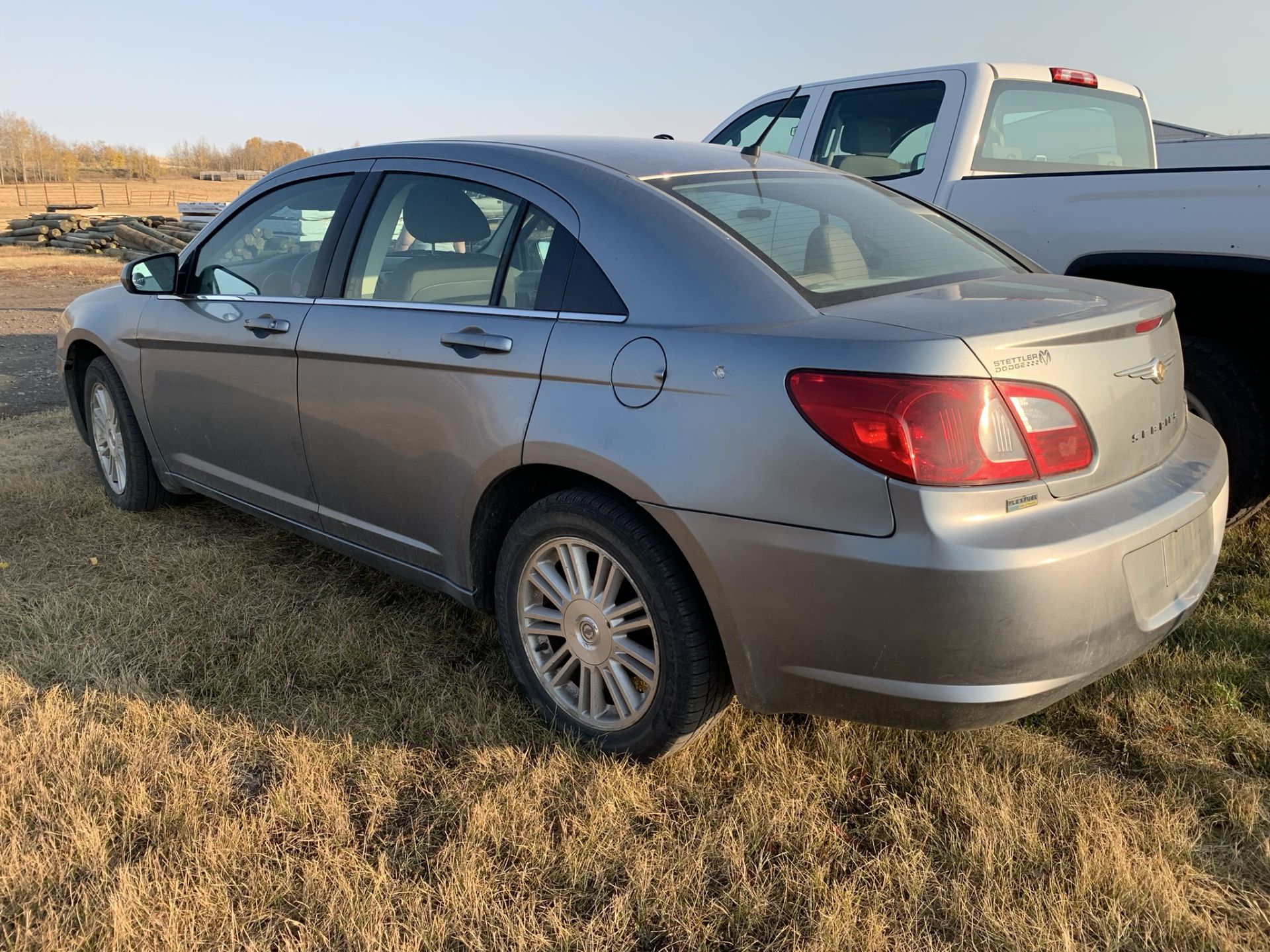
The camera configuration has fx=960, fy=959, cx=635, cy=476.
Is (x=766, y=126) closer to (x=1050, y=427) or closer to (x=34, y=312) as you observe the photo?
(x=1050, y=427)

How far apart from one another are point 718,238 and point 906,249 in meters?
0.69

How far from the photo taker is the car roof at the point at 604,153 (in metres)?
2.78

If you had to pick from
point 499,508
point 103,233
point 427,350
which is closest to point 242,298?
point 427,350

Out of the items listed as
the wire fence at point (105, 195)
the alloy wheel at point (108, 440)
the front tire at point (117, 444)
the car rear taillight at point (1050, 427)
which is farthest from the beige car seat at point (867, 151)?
the wire fence at point (105, 195)

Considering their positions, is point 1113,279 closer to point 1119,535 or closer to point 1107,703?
point 1107,703

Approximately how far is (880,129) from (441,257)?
10.5 ft

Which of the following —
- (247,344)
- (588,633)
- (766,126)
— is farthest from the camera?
(766,126)

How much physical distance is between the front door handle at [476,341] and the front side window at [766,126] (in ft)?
11.9

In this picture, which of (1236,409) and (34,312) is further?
(34,312)

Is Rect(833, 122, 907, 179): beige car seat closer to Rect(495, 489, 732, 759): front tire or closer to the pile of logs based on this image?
Rect(495, 489, 732, 759): front tire

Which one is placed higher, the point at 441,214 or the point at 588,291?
the point at 441,214

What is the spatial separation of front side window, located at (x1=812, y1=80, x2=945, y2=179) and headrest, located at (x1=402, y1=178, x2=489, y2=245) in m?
2.35

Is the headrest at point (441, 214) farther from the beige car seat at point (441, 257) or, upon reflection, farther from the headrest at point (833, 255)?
the headrest at point (833, 255)

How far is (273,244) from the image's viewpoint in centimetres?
376
